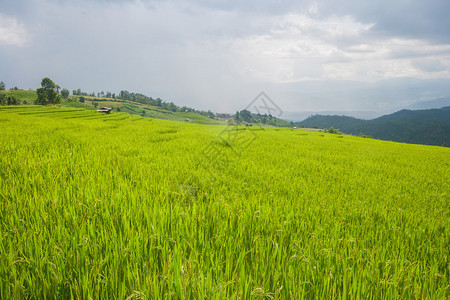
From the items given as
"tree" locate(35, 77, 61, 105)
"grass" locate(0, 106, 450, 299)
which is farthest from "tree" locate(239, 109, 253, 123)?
"tree" locate(35, 77, 61, 105)

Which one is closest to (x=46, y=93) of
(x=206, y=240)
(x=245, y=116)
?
(x=245, y=116)

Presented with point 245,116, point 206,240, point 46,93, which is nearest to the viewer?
point 206,240

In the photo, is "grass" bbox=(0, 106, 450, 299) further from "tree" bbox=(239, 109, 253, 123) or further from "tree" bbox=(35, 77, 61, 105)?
"tree" bbox=(35, 77, 61, 105)

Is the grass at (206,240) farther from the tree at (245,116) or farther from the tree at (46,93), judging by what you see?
the tree at (46,93)

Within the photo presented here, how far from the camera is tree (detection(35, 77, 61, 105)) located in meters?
86.6

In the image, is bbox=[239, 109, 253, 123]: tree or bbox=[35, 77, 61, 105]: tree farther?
bbox=[35, 77, 61, 105]: tree

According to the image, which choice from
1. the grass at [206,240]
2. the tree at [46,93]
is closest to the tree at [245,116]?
the grass at [206,240]

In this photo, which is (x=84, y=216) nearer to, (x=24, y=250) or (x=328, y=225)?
(x=24, y=250)

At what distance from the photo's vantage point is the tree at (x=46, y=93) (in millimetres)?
86625

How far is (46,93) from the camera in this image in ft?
285

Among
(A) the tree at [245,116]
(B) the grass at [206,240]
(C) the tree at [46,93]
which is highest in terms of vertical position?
(C) the tree at [46,93]

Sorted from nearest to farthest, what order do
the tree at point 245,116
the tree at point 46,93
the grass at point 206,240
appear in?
the grass at point 206,240 < the tree at point 245,116 < the tree at point 46,93

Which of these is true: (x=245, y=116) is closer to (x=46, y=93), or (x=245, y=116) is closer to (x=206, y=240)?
(x=206, y=240)

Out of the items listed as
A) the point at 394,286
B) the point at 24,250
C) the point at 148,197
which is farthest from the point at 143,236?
the point at 394,286
